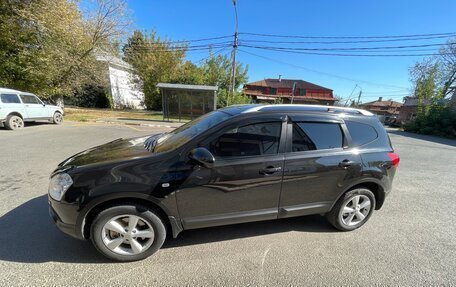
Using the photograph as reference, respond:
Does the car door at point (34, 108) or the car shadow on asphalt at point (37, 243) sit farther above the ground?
the car door at point (34, 108)

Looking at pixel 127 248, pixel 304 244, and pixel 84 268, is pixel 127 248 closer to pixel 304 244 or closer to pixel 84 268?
pixel 84 268

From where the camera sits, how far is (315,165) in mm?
2514

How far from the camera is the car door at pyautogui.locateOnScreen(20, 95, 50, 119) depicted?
381 inches

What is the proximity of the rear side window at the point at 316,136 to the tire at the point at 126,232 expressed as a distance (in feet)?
6.02

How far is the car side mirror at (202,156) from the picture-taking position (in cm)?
211

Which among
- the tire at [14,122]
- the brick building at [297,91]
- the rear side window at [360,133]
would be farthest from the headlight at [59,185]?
the brick building at [297,91]

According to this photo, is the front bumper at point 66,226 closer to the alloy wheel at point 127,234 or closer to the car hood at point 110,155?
the alloy wheel at point 127,234

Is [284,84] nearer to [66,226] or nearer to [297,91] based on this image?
[297,91]

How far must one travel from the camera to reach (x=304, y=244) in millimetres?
2625

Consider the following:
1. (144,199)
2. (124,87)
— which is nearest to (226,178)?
(144,199)

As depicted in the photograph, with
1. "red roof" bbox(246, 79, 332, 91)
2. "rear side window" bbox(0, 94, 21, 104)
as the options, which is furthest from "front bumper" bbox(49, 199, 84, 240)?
"red roof" bbox(246, 79, 332, 91)

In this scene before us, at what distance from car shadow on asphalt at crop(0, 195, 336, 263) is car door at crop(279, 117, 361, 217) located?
0.45 m

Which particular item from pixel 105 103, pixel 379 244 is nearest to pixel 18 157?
pixel 379 244

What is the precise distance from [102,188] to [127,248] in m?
0.78
